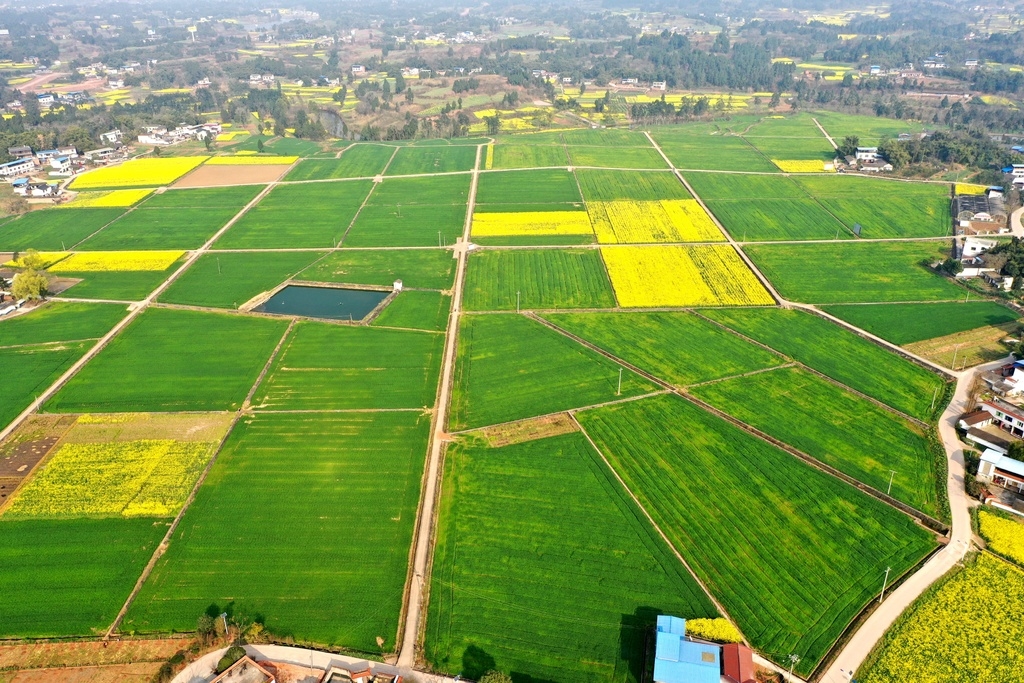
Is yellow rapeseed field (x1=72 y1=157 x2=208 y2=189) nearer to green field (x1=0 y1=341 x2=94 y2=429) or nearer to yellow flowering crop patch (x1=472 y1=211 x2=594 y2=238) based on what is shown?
yellow flowering crop patch (x1=472 y1=211 x2=594 y2=238)

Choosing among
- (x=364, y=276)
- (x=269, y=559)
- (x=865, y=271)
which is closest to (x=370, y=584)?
(x=269, y=559)

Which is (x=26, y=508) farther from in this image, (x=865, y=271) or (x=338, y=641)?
(x=865, y=271)

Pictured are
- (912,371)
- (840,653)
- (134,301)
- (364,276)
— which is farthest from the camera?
(364,276)

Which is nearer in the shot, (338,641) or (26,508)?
(338,641)

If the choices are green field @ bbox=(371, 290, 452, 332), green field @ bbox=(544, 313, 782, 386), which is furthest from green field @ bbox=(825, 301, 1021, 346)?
green field @ bbox=(371, 290, 452, 332)

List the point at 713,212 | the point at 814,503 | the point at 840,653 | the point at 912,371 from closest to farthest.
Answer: the point at 840,653 → the point at 814,503 → the point at 912,371 → the point at 713,212

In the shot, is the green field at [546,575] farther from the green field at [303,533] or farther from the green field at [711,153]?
the green field at [711,153]

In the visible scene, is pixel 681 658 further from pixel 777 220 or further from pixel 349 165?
pixel 349 165
